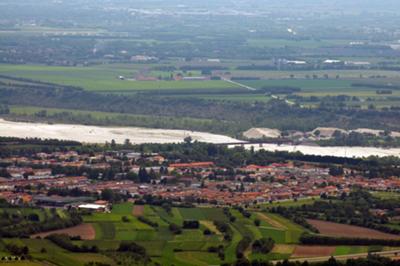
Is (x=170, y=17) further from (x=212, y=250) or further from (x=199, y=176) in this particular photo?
(x=212, y=250)

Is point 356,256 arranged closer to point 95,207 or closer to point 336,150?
point 95,207

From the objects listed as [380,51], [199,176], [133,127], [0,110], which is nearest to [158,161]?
[199,176]

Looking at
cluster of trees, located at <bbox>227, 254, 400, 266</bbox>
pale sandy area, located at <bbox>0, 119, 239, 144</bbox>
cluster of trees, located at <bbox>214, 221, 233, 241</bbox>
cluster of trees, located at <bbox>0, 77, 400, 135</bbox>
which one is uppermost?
cluster of trees, located at <bbox>0, 77, 400, 135</bbox>

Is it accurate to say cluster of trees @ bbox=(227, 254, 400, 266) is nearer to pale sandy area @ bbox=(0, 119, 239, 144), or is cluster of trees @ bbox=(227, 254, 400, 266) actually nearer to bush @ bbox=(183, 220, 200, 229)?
bush @ bbox=(183, 220, 200, 229)

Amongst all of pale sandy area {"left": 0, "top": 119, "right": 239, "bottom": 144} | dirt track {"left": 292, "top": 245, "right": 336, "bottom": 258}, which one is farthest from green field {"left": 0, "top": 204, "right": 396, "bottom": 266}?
pale sandy area {"left": 0, "top": 119, "right": 239, "bottom": 144}

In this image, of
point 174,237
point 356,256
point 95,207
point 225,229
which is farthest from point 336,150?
point 356,256

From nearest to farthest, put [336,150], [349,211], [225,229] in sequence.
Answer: [225,229] < [349,211] < [336,150]

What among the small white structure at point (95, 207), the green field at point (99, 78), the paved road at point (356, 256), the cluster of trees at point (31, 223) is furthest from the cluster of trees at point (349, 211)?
the green field at point (99, 78)

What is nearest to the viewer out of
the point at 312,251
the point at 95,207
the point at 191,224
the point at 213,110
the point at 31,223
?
the point at 312,251
